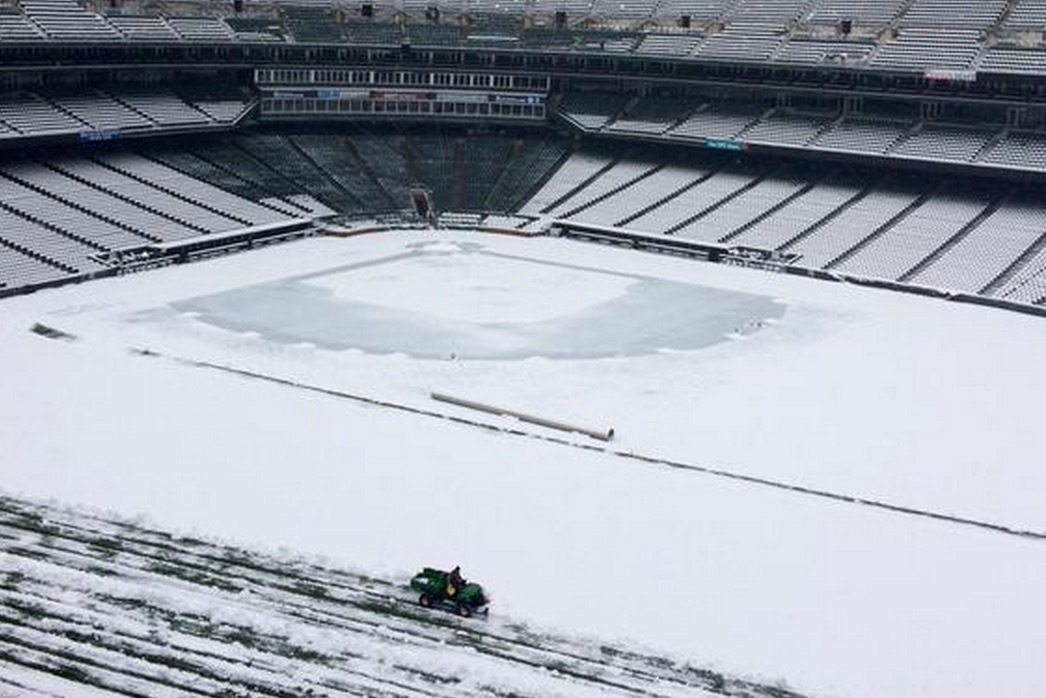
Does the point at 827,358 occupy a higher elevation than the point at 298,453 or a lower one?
higher

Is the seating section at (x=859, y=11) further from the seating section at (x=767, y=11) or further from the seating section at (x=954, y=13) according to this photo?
the seating section at (x=767, y=11)

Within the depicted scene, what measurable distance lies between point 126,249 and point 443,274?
18.3m

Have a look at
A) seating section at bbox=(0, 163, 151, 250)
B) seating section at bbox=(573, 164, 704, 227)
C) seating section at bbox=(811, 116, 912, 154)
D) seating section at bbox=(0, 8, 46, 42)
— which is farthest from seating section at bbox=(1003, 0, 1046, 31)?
seating section at bbox=(0, 8, 46, 42)

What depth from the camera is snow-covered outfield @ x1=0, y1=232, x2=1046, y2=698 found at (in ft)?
93.3

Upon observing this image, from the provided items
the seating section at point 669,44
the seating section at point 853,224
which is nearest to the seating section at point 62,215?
the seating section at point 853,224

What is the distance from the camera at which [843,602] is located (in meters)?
28.8

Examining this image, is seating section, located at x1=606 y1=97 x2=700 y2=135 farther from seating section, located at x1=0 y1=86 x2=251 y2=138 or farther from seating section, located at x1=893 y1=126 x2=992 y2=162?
seating section, located at x1=0 y1=86 x2=251 y2=138

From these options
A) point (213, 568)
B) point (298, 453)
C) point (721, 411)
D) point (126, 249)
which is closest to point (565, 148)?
point (126, 249)

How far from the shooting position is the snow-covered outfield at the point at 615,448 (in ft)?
93.3

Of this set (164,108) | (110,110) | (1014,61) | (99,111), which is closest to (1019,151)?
(1014,61)

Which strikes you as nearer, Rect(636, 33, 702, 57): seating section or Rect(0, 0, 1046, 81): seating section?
Rect(0, 0, 1046, 81): seating section

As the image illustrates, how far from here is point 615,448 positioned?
1575 inches

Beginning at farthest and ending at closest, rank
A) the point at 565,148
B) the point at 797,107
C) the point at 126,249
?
1. the point at 565,148
2. the point at 797,107
3. the point at 126,249

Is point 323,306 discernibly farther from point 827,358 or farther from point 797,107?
point 797,107
